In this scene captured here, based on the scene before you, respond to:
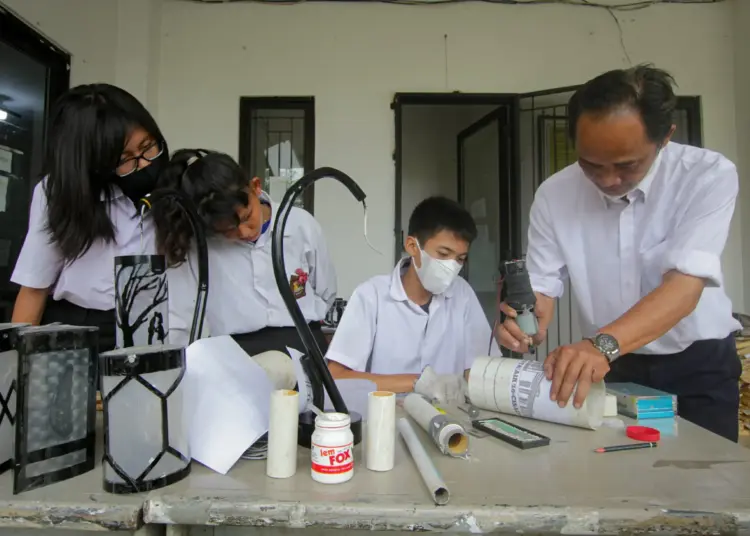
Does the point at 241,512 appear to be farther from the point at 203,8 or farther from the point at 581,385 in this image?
the point at 203,8

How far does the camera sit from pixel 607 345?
89 centimetres

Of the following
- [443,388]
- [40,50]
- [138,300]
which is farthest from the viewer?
[40,50]

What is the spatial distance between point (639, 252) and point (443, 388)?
594 millimetres

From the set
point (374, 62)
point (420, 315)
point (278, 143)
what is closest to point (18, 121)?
point (278, 143)

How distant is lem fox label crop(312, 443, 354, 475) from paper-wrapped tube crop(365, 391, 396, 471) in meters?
0.05

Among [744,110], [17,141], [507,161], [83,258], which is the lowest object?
[83,258]

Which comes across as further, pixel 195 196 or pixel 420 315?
pixel 420 315

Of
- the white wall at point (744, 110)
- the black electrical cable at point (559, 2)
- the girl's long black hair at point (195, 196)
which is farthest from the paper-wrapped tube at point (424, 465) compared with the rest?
the white wall at point (744, 110)

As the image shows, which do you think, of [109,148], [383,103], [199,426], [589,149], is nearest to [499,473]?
[199,426]

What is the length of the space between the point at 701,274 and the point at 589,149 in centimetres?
34

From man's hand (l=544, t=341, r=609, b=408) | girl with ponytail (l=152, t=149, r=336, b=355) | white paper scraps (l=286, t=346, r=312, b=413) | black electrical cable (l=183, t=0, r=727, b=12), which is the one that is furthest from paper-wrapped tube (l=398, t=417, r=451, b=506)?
black electrical cable (l=183, t=0, r=727, b=12)

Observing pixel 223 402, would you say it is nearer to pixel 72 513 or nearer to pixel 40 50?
pixel 72 513

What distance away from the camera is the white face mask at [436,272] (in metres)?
1.51

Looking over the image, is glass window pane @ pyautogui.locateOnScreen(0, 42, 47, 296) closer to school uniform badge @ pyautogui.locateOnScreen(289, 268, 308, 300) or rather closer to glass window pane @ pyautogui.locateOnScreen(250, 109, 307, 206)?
glass window pane @ pyautogui.locateOnScreen(250, 109, 307, 206)
